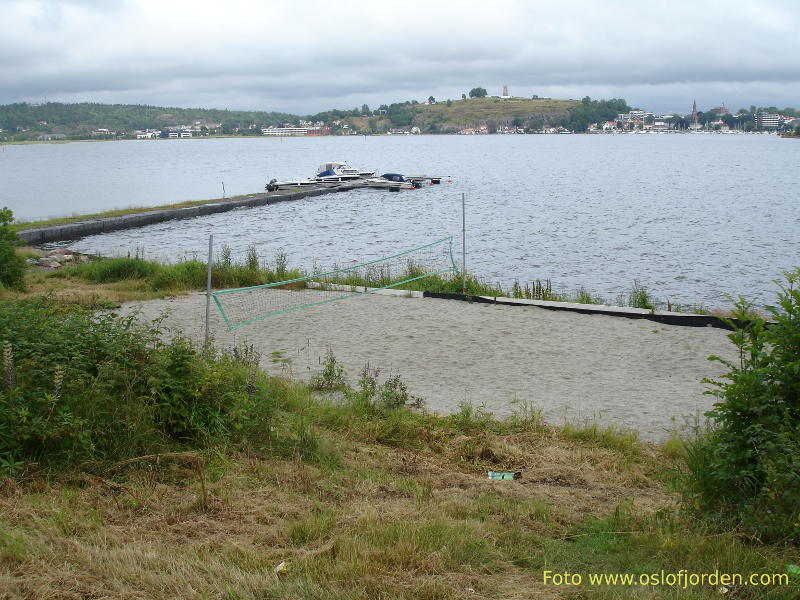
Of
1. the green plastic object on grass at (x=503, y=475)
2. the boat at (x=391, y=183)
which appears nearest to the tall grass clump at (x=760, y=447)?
the green plastic object on grass at (x=503, y=475)

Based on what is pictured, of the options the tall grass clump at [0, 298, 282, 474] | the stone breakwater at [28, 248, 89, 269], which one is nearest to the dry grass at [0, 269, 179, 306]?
the stone breakwater at [28, 248, 89, 269]

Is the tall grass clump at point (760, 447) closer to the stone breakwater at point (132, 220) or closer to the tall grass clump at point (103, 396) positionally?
the tall grass clump at point (103, 396)

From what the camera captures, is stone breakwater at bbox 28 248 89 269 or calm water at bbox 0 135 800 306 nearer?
stone breakwater at bbox 28 248 89 269

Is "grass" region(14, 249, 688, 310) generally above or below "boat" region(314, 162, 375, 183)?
below

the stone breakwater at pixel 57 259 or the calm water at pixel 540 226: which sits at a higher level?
the stone breakwater at pixel 57 259

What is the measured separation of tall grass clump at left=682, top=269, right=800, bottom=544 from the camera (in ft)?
14.3

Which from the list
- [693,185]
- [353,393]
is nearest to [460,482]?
[353,393]

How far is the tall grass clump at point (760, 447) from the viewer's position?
14.3 feet

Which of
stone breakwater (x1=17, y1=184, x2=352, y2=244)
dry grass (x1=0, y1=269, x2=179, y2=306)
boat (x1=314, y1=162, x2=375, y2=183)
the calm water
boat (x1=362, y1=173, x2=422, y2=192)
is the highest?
boat (x1=314, y1=162, x2=375, y2=183)

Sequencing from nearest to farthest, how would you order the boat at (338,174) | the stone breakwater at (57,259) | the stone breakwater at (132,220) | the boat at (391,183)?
1. the stone breakwater at (57,259)
2. the stone breakwater at (132,220)
3. the boat at (391,183)
4. the boat at (338,174)

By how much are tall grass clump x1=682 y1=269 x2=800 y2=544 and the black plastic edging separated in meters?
6.94

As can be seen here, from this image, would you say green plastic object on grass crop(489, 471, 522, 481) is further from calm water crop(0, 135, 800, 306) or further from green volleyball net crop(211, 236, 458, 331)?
calm water crop(0, 135, 800, 306)

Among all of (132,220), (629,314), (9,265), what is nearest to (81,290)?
(9,265)

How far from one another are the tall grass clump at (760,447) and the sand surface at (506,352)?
2953 mm
